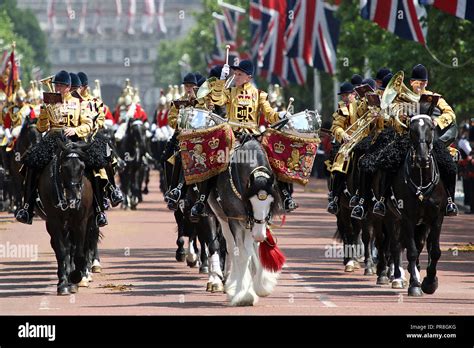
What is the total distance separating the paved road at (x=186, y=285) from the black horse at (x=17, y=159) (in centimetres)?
168

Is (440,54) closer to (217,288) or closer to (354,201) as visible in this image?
(354,201)

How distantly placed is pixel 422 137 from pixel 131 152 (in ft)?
69.7

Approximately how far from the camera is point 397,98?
67.3 ft

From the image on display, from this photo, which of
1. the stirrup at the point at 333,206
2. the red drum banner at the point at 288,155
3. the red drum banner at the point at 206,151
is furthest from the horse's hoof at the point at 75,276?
the stirrup at the point at 333,206

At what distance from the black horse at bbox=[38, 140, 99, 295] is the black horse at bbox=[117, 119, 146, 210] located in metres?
18.8

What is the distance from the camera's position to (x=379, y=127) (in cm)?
2206

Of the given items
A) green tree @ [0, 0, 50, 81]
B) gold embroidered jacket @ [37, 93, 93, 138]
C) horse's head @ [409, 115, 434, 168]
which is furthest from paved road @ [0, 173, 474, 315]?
→ green tree @ [0, 0, 50, 81]

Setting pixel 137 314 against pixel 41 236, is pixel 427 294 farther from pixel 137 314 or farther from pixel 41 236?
pixel 41 236

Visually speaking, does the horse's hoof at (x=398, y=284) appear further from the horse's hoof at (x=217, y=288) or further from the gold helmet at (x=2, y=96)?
the gold helmet at (x=2, y=96)

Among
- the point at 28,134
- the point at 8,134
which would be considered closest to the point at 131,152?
the point at 8,134

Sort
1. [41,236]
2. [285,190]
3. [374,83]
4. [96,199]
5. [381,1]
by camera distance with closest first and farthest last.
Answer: [285,190]
[96,199]
[374,83]
[41,236]
[381,1]

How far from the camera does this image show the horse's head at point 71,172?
20203 millimetres

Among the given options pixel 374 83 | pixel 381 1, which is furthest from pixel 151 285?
pixel 381 1

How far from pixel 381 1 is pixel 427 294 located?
57.8 feet
